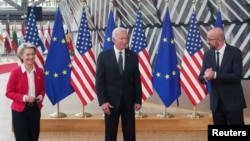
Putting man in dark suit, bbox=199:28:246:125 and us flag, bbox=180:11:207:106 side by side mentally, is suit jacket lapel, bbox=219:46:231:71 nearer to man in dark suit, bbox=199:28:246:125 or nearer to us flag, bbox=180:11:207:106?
man in dark suit, bbox=199:28:246:125

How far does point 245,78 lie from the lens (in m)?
8.62

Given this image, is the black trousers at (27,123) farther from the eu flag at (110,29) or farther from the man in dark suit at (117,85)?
the eu flag at (110,29)

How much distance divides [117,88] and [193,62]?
9.68 feet

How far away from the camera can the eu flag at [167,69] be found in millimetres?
7594

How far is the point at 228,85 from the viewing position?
457 centimetres

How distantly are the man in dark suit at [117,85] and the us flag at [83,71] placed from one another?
235 cm

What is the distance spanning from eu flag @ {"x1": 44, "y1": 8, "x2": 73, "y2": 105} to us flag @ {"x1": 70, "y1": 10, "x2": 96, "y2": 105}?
0.24m

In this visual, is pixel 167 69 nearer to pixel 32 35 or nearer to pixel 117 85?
pixel 32 35

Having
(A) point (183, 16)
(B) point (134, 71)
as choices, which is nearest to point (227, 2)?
(A) point (183, 16)

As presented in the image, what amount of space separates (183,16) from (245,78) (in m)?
2.20

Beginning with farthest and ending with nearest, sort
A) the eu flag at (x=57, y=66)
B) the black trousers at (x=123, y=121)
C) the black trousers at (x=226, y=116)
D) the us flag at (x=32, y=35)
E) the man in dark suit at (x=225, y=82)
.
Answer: the eu flag at (x=57, y=66), the us flag at (x=32, y=35), the black trousers at (x=123, y=121), the black trousers at (x=226, y=116), the man in dark suit at (x=225, y=82)

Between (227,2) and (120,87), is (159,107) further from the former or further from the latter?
(120,87)

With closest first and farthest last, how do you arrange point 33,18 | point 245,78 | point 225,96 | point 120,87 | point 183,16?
point 225,96 → point 120,87 → point 33,18 → point 245,78 → point 183,16

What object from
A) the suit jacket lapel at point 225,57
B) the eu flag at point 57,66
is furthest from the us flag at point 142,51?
the suit jacket lapel at point 225,57
